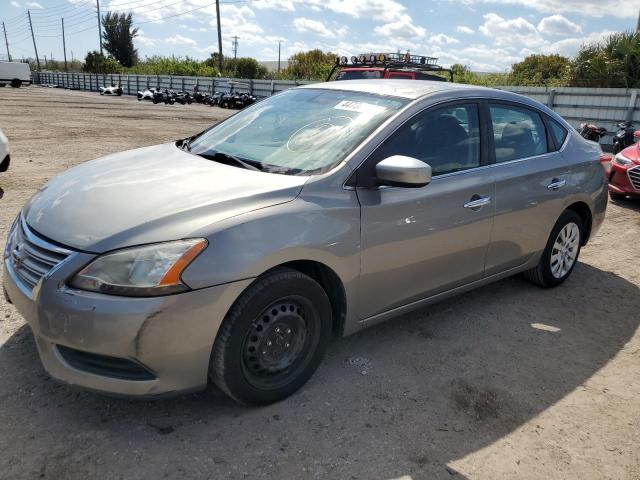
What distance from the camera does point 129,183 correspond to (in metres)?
2.85

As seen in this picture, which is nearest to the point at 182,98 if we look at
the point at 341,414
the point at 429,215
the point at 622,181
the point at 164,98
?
the point at 164,98

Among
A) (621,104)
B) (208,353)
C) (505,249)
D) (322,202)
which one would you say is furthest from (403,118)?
(621,104)

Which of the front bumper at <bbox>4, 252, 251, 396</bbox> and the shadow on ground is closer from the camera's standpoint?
the front bumper at <bbox>4, 252, 251, 396</bbox>

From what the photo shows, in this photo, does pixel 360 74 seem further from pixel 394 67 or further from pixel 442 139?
pixel 442 139

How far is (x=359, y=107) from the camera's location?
3.34 m

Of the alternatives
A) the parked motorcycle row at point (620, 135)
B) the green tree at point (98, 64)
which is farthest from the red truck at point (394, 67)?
the green tree at point (98, 64)

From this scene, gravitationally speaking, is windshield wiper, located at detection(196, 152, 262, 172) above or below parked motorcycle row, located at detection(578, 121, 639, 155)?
above

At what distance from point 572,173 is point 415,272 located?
1.99 m

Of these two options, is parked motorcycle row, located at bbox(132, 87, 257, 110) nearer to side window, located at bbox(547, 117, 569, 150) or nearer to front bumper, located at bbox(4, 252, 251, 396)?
side window, located at bbox(547, 117, 569, 150)

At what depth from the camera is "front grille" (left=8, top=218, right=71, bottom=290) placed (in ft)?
7.84

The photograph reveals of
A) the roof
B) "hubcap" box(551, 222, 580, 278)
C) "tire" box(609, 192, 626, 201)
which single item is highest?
the roof

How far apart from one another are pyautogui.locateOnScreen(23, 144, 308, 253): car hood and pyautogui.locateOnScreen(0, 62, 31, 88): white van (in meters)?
50.7

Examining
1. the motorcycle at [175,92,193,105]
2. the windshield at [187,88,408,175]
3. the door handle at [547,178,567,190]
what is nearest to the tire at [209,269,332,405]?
the windshield at [187,88,408,175]

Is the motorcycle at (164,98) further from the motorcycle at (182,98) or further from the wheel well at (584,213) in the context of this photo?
the wheel well at (584,213)
